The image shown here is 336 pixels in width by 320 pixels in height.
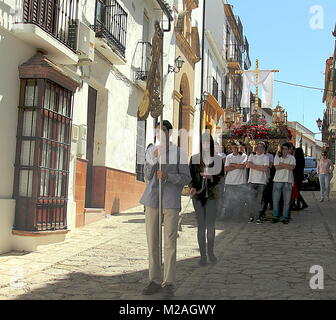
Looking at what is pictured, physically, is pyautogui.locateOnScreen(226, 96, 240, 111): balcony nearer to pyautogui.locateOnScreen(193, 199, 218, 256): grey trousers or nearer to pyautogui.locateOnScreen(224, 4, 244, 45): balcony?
pyautogui.locateOnScreen(224, 4, 244, 45): balcony

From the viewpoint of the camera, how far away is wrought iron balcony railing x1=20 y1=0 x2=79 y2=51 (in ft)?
24.1

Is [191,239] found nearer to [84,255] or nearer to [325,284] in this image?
[84,255]

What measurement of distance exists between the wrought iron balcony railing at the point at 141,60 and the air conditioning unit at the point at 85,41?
389 centimetres

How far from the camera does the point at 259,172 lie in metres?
9.70

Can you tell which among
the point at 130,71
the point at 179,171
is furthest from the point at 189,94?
the point at 179,171

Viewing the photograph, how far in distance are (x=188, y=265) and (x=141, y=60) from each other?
818 centimetres

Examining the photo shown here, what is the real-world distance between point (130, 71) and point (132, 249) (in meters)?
6.22

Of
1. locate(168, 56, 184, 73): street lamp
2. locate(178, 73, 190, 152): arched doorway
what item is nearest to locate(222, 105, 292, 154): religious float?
locate(168, 56, 184, 73): street lamp

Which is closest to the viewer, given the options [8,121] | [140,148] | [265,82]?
[8,121]

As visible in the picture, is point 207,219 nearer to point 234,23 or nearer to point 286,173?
point 286,173

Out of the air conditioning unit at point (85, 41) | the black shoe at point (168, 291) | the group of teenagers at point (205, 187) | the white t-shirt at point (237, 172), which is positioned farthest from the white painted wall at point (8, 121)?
the white t-shirt at point (237, 172)

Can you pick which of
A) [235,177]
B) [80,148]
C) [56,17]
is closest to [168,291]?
[80,148]

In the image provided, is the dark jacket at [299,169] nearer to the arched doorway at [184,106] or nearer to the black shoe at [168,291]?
the black shoe at [168,291]

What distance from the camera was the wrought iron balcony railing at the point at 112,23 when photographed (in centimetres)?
1019
